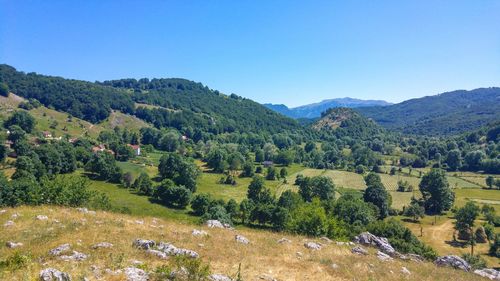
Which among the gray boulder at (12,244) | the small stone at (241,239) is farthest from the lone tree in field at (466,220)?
the gray boulder at (12,244)

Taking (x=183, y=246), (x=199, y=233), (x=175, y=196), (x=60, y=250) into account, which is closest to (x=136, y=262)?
(x=60, y=250)

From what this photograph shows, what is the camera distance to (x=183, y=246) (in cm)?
2444

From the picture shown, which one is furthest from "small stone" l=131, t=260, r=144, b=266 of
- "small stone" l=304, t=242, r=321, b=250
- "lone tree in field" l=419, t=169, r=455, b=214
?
"lone tree in field" l=419, t=169, r=455, b=214

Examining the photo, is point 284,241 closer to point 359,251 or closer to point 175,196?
point 359,251

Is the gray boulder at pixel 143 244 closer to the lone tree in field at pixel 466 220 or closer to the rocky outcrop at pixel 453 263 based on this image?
the rocky outcrop at pixel 453 263

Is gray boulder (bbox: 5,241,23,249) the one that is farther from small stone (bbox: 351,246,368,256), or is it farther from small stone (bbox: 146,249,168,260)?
small stone (bbox: 351,246,368,256)

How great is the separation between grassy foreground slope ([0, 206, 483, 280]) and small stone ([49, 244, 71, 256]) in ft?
1.37

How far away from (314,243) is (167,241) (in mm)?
13310

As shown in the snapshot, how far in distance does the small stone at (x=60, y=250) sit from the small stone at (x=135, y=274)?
4.73m

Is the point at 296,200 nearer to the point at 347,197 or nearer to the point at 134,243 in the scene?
the point at 347,197

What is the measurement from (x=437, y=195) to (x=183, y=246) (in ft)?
383

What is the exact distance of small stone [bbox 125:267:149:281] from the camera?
668 inches

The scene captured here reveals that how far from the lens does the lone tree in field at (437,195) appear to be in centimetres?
11600

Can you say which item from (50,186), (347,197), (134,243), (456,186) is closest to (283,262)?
(134,243)
